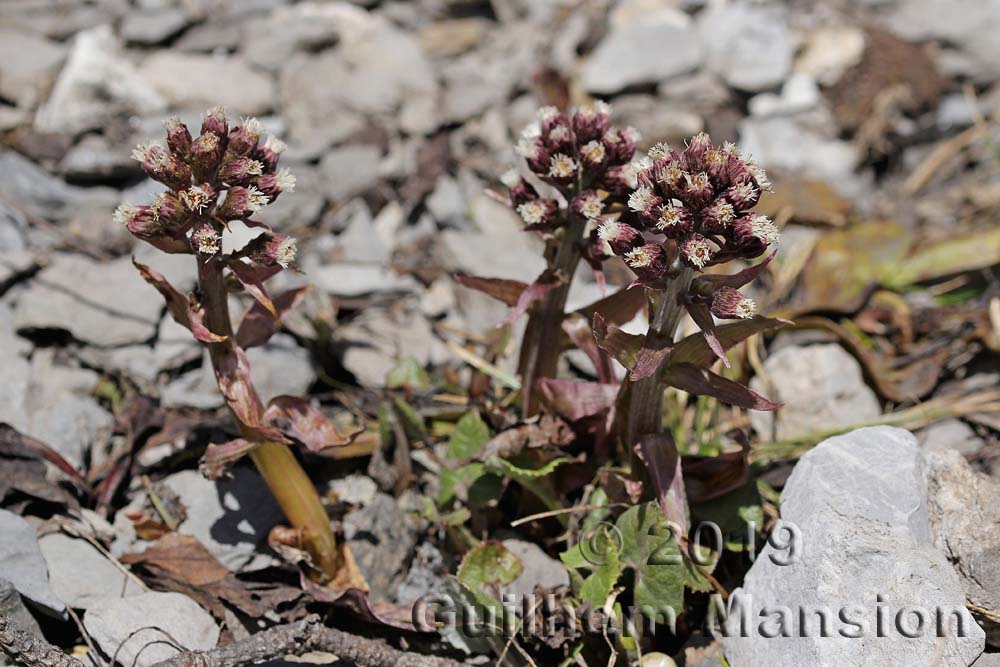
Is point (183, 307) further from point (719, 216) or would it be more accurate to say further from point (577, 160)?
point (719, 216)

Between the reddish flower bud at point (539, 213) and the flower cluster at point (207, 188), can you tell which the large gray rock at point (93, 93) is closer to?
the flower cluster at point (207, 188)

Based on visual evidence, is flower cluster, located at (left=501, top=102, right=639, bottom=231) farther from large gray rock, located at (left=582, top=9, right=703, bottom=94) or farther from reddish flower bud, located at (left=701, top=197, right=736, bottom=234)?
large gray rock, located at (left=582, top=9, right=703, bottom=94)

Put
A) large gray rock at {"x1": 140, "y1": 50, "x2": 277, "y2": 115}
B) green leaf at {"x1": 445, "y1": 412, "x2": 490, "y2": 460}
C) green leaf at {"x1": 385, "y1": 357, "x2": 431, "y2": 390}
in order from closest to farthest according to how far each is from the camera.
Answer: green leaf at {"x1": 445, "y1": 412, "x2": 490, "y2": 460} → green leaf at {"x1": 385, "y1": 357, "x2": 431, "y2": 390} → large gray rock at {"x1": 140, "y1": 50, "x2": 277, "y2": 115}

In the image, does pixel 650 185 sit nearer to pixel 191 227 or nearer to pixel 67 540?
pixel 191 227

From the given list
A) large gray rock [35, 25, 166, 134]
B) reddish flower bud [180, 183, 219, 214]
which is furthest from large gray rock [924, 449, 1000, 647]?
large gray rock [35, 25, 166, 134]

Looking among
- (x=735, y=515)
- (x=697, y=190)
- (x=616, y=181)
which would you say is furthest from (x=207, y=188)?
(x=735, y=515)

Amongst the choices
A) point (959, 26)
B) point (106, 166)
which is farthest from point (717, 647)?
point (959, 26)
